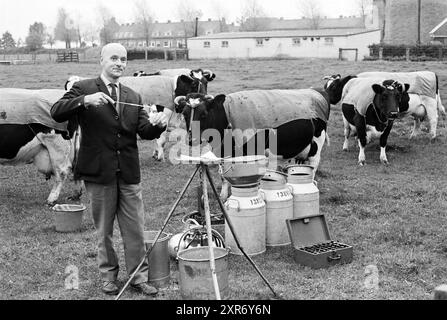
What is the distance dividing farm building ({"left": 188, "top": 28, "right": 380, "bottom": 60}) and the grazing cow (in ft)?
142

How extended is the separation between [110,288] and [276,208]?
2730mm

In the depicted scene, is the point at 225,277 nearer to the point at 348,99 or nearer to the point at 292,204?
the point at 292,204

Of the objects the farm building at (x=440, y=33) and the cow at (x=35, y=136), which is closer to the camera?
the cow at (x=35, y=136)

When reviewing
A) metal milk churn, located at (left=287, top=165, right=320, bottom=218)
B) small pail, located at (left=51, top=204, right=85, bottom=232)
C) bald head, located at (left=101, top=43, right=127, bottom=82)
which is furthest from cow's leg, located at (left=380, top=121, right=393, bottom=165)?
bald head, located at (left=101, top=43, right=127, bottom=82)

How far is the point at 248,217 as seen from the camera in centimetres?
742

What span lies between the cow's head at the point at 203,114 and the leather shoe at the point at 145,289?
3562mm

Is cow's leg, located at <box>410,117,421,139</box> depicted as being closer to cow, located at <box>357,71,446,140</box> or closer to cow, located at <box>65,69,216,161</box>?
cow, located at <box>357,71,446,140</box>

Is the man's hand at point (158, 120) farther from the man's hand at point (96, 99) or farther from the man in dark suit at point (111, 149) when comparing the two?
the man's hand at point (96, 99)

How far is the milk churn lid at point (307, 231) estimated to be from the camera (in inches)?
289

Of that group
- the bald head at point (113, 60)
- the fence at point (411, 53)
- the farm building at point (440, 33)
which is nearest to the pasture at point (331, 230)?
the bald head at point (113, 60)

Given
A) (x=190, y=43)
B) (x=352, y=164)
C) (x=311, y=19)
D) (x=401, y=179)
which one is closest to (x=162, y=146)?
(x=352, y=164)

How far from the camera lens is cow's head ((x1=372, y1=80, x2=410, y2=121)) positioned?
1355 centimetres

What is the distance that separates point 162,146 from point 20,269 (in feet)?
24.7

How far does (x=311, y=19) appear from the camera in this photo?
106m
